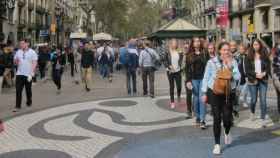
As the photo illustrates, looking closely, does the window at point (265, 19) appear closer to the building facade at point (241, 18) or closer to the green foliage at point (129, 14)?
the building facade at point (241, 18)

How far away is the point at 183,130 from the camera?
8422mm

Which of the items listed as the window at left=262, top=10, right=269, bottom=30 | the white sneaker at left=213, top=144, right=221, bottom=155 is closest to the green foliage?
the window at left=262, top=10, right=269, bottom=30

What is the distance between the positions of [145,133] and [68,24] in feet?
233

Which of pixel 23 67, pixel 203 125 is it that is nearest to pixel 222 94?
pixel 203 125

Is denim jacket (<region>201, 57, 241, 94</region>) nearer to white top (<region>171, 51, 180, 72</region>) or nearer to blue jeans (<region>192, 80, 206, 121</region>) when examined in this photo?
blue jeans (<region>192, 80, 206, 121</region>)

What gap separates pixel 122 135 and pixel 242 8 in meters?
45.6

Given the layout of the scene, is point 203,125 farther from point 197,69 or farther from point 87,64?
point 87,64

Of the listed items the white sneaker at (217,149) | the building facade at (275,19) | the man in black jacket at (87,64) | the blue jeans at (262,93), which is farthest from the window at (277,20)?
the white sneaker at (217,149)

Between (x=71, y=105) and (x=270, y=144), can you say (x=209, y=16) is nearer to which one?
(x=71, y=105)

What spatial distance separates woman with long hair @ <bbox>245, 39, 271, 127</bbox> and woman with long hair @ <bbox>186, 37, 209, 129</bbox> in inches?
36.9

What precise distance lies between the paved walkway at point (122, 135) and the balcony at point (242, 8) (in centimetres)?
3919

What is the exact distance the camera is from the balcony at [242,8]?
48.0m

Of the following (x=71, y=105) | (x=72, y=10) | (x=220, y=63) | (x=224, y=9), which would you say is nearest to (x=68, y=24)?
(x=72, y=10)

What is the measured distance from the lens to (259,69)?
8.72 metres
